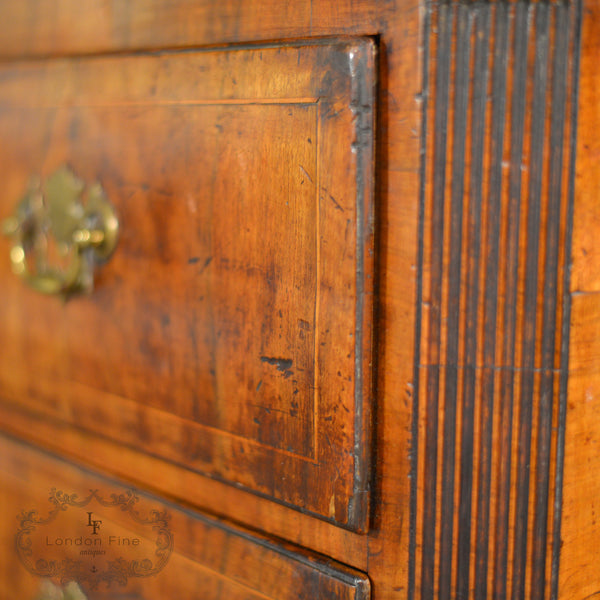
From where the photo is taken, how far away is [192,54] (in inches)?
15.1

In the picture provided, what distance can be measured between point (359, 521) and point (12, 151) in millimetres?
352

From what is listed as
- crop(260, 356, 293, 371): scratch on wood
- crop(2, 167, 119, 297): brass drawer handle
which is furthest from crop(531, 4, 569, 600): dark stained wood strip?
crop(2, 167, 119, 297): brass drawer handle

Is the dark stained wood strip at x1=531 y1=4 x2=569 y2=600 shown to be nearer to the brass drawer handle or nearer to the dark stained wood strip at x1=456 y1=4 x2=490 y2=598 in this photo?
the dark stained wood strip at x1=456 y1=4 x2=490 y2=598

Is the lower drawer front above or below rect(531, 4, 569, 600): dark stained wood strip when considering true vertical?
below

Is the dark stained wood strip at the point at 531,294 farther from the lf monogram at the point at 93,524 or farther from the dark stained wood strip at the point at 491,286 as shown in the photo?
the lf monogram at the point at 93,524

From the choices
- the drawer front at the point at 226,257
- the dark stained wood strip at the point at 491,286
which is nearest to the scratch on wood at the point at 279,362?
the drawer front at the point at 226,257

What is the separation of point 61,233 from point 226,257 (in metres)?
0.14

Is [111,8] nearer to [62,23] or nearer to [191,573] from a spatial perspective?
[62,23]

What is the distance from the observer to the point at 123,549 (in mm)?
473

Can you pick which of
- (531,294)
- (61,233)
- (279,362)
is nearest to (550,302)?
(531,294)

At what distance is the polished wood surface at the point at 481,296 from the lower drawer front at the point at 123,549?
0.20 feet

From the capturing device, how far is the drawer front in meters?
0.34

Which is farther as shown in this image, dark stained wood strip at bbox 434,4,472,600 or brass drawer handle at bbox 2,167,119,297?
brass drawer handle at bbox 2,167,119,297

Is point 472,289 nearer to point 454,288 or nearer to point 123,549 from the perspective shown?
point 454,288
